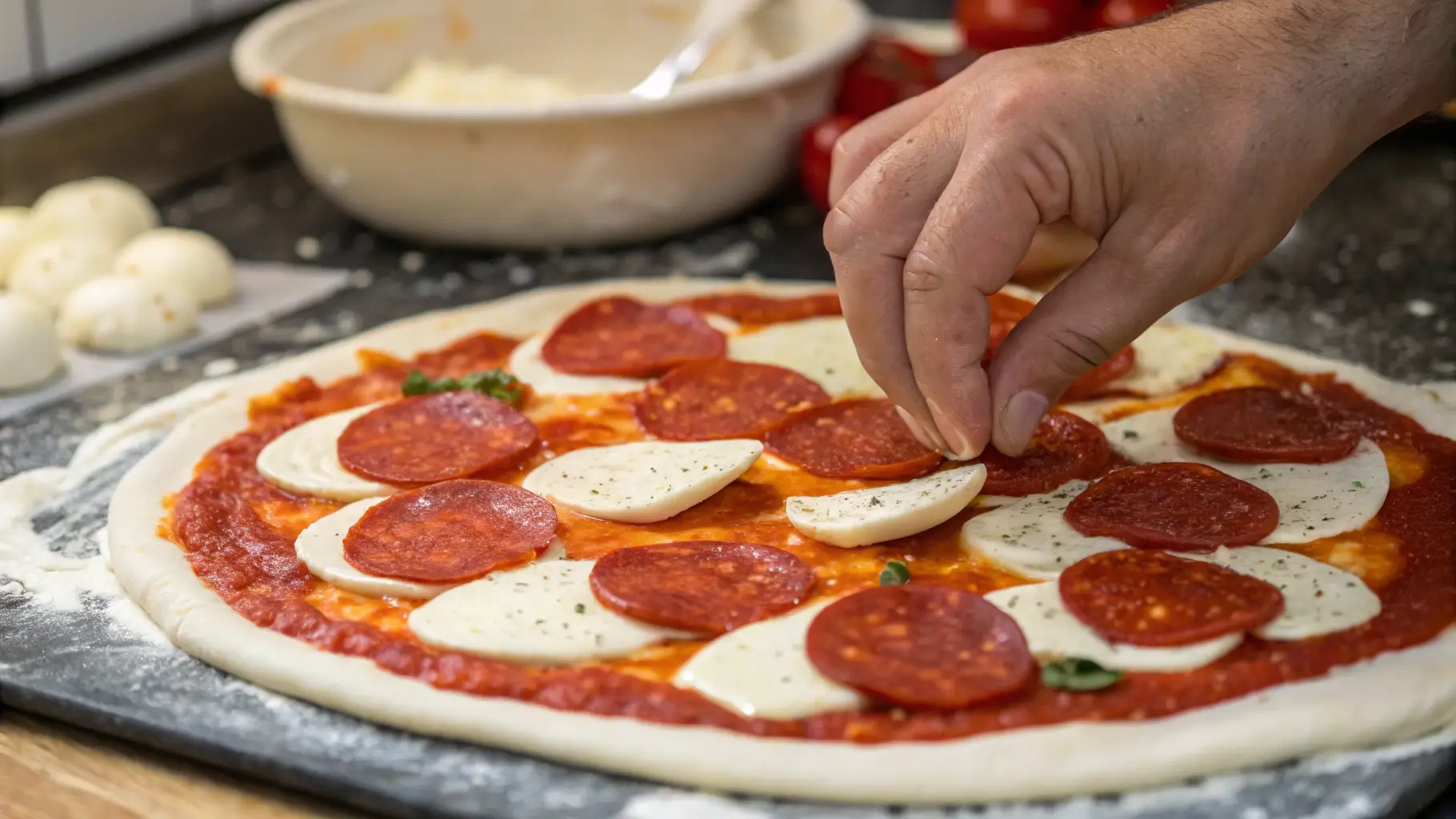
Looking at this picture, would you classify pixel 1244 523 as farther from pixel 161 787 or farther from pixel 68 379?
pixel 68 379

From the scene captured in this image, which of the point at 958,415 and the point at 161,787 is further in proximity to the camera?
the point at 958,415

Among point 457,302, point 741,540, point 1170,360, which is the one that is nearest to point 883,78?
point 457,302

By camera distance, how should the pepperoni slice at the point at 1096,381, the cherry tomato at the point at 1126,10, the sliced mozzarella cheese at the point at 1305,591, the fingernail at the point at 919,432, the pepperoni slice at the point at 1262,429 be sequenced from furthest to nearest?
the cherry tomato at the point at 1126,10, the pepperoni slice at the point at 1096,381, the pepperoni slice at the point at 1262,429, the fingernail at the point at 919,432, the sliced mozzarella cheese at the point at 1305,591

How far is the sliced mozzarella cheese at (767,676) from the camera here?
2023mm

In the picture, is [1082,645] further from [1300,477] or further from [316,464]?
[316,464]

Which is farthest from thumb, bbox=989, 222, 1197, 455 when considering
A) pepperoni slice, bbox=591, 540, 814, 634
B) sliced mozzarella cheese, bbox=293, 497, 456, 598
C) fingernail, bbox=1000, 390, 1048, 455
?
sliced mozzarella cheese, bbox=293, 497, 456, 598

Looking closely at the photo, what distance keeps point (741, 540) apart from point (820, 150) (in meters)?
1.79

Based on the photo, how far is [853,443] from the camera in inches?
108

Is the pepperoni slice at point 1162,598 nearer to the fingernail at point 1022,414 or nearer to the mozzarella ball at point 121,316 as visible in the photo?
the fingernail at point 1022,414

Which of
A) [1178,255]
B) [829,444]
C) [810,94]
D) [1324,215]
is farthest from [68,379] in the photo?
[1324,215]

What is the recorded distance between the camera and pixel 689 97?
3.65 metres

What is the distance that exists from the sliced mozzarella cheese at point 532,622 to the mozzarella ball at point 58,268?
1.78m

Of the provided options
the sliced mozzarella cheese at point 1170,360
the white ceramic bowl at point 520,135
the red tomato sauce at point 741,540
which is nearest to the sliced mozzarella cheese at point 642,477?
the red tomato sauce at point 741,540

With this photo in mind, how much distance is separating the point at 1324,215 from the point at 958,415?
7.37ft
